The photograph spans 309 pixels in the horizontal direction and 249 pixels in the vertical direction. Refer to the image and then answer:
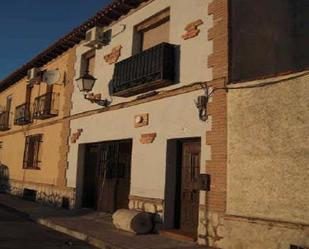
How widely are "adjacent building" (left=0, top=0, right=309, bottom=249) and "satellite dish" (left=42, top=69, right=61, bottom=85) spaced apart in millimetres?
595

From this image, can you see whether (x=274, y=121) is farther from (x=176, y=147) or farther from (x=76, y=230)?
(x=76, y=230)

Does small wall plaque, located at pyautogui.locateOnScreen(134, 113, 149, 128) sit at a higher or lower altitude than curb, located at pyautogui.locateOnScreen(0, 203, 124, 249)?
higher

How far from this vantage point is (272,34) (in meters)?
10.1

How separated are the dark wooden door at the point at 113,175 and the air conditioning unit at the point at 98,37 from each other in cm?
313

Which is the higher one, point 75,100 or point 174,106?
point 75,100

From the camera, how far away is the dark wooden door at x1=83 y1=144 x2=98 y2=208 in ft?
46.7

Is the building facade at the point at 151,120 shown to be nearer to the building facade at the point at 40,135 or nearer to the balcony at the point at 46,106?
the building facade at the point at 40,135

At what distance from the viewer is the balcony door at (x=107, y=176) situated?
12398 mm

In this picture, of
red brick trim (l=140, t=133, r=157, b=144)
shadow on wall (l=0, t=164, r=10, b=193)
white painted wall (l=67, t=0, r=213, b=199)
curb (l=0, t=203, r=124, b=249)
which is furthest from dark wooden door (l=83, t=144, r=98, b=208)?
shadow on wall (l=0, t=164, r=10, b=193)

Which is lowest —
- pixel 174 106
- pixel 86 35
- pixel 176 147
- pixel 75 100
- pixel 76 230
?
pixel 76 230

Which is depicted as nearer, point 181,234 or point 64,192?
point 181,234

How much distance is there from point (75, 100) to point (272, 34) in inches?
295

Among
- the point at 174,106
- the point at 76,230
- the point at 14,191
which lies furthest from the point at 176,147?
the point at 14,191

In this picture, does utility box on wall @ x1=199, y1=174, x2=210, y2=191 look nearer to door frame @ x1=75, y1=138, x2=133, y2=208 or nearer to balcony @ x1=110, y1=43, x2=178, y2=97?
balcony @ x1=110, y1=43, x2=178, y2=97
